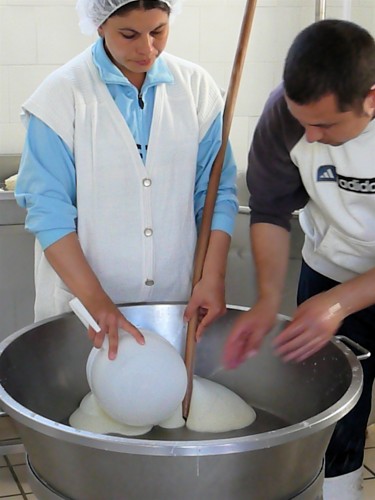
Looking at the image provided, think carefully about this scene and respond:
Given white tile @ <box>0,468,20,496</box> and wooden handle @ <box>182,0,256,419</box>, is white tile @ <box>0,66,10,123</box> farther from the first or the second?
wooden handle @ <box>182,0,256,419</box>

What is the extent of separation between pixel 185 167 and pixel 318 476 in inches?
24.4

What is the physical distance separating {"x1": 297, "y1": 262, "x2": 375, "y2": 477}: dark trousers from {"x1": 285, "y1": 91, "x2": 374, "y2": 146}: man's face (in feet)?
1.38

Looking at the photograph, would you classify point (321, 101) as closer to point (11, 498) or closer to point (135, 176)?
point (135, 176)

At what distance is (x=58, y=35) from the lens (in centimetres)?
255

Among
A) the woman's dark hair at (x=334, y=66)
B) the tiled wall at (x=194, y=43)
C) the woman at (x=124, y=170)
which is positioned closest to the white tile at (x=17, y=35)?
the tiled wall at (x=194, y=43)

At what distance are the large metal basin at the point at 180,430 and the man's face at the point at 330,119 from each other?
0.32 m

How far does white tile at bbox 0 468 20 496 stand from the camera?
197 cm

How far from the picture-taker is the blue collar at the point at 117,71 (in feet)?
4.69

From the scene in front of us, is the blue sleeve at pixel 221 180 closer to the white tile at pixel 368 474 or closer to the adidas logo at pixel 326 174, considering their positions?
the adidas logo at pixel 326 174

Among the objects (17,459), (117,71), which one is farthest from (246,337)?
(17,459)

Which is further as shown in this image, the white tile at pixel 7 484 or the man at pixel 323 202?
the white tile at pixel 7 484

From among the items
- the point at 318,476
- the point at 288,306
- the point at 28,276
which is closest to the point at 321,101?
the point at 318,476

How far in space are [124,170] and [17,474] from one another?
40.2 inches

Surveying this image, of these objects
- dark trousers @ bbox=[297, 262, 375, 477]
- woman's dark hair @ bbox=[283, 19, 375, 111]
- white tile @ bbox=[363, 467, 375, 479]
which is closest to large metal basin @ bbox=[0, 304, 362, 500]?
dark trousers @ bbox=[297, 262, 375, 477]
